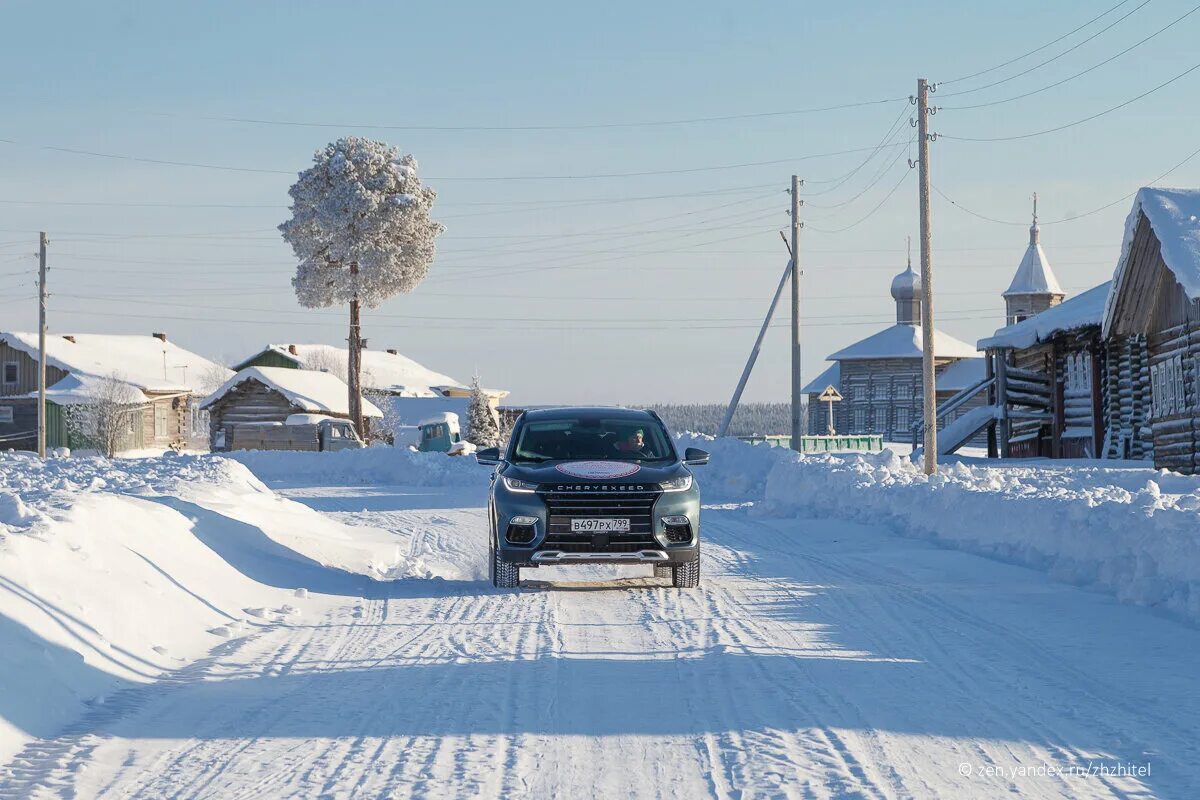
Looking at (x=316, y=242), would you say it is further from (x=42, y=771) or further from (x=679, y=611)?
(x=42, y=771)

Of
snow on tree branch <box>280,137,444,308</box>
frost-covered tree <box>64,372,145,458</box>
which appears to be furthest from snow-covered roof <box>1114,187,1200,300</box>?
frost-covered tree <box>64,372,145,458</box>

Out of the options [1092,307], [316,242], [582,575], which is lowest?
[582,575]

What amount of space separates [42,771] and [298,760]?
42.4 inches

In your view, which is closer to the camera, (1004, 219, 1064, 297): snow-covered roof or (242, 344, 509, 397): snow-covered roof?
(1004, 219, 1064, 297): snow-covered roof

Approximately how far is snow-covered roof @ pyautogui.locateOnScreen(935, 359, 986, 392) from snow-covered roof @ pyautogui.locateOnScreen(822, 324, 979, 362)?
2.13 ft

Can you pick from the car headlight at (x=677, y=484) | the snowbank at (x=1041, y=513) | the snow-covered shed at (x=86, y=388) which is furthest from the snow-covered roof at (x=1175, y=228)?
the snow-covered shed at (x=86, y=388)

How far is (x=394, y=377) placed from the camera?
107 meters

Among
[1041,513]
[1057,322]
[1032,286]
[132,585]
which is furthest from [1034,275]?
[132,585]

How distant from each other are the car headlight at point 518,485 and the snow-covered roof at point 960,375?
68.0 meters

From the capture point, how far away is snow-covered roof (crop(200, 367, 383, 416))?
68.6 m

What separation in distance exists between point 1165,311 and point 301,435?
37219mm

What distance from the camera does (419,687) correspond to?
25.4ft

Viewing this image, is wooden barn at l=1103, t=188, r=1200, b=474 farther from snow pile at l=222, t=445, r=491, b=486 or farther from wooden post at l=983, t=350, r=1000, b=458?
snow pile at l=222, t=445, r=491, b=486

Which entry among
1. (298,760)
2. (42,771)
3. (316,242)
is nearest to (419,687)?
(298,760)
